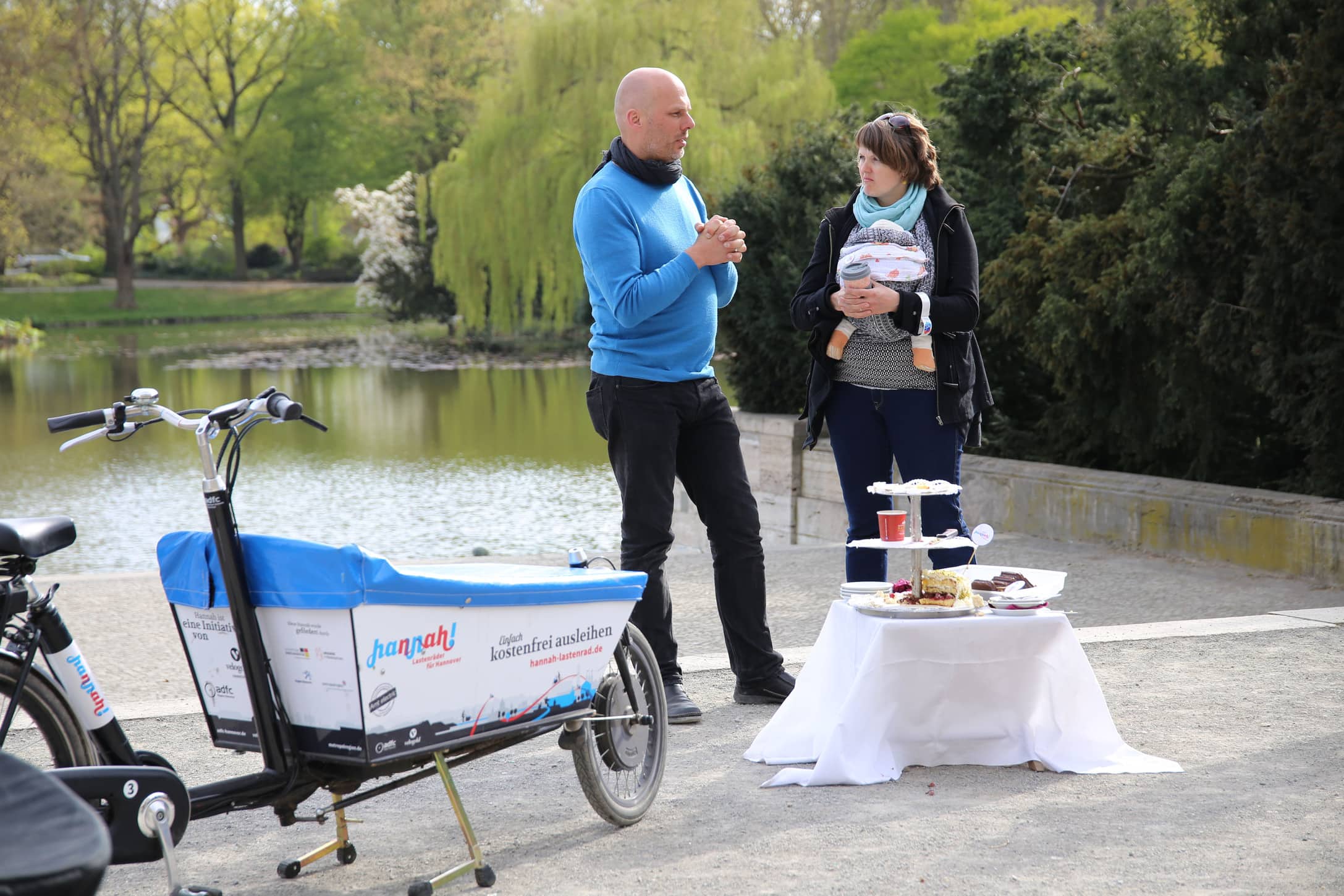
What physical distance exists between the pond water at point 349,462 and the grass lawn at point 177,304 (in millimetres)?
20122

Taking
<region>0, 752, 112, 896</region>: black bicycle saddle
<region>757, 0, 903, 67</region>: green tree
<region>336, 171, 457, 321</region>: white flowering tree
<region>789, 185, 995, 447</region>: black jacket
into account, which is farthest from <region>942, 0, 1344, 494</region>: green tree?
<region>336, 171, 457, 321</region>: white flowering tree

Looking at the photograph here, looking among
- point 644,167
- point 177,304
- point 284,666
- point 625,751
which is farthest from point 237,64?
point 284,666

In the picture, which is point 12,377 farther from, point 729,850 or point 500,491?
point 729,850

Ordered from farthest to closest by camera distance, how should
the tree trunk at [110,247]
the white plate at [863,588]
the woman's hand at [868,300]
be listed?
the tree trunk at [110,247], the woman's hand at [868,300], the white plate at [863,588]

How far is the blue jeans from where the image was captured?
5.05 metres

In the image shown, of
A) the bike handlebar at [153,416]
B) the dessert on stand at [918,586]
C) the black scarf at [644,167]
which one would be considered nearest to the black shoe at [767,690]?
the dessert on stand at [918,586]

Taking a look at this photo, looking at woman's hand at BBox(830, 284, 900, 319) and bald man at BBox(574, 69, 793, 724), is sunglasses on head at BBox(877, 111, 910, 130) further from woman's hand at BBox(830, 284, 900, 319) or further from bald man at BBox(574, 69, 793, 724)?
bald man at BBox(574, 69, 793, 724)

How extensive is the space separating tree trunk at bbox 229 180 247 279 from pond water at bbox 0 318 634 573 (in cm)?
3041

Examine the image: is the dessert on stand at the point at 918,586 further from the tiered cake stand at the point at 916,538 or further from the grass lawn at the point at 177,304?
the grass lawn at the point at 177,304

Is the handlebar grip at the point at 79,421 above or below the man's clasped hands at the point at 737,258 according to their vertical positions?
below

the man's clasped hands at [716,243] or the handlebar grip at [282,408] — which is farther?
the man's clasped hands at [716,243]

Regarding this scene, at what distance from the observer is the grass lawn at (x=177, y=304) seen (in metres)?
53.4

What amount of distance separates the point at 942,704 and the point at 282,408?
85.0 inches

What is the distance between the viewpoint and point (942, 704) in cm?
427
